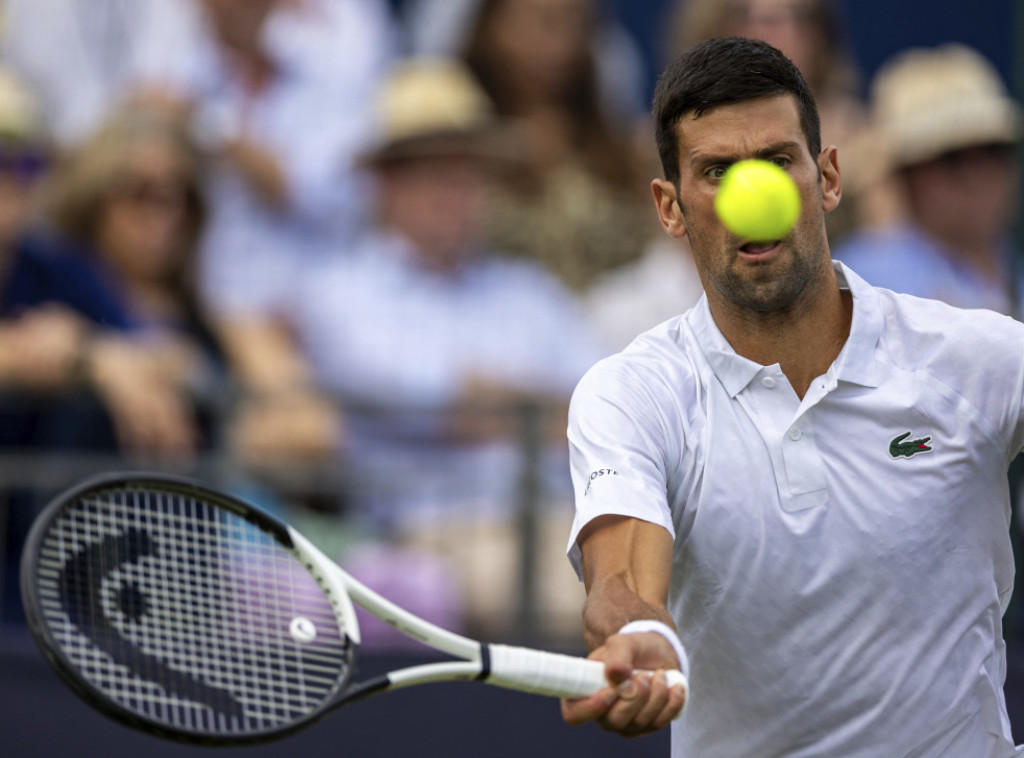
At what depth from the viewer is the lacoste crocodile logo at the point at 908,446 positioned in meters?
3.17

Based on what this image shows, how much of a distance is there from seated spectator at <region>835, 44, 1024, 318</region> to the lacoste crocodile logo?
449 cm

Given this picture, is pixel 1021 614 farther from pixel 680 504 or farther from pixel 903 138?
pixel 680 504

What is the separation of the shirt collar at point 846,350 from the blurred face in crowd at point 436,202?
4712 millimetres

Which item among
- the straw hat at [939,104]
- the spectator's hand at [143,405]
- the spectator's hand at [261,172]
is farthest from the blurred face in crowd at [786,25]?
the spectator's hand at [143,405]

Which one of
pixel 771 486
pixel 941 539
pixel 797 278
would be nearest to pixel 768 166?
pixel 797 278

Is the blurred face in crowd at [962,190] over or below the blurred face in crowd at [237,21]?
below

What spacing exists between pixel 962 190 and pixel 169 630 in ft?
18.5

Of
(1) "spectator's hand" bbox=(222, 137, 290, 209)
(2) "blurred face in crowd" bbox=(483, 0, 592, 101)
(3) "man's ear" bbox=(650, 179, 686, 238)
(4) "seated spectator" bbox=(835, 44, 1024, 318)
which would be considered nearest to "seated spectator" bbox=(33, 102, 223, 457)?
(1) "spectator's hand" bbox=(222, 137, 290, 209)

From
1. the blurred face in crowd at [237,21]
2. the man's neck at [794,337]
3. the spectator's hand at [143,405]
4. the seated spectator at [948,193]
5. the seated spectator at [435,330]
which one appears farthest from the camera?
the blurred face in crowd at [237,21]

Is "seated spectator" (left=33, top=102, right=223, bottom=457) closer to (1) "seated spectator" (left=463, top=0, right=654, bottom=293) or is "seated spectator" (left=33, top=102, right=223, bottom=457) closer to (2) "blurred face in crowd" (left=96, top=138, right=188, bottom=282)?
(2) "blurred face in crowd" (left=96, top=138, right=188, bottom=282)

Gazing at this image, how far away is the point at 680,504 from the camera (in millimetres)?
3154

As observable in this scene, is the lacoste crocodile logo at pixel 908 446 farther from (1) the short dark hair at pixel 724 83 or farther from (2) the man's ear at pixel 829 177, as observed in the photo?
(1) the short dark hair at pixel 724 83

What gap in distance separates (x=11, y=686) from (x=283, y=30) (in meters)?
3.84

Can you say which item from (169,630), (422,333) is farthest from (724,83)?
(422,333)
